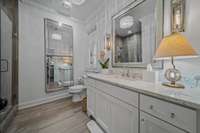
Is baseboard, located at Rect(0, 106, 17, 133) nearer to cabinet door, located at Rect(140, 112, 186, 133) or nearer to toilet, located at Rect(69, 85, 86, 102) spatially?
toilet, located at Rect(69, 85, 86, 102)

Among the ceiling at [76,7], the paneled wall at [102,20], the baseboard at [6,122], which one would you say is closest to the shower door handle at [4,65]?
the baseboard at [6,122]

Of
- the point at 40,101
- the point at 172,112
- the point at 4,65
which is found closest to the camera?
the point at 172,112

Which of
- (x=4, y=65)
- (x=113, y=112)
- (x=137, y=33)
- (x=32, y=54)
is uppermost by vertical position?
(x=137, y=33)

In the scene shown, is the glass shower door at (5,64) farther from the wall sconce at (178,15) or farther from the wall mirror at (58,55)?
the wall sconce at (178,15)

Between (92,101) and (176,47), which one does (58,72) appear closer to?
(92,101)

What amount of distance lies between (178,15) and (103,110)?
1.51 m

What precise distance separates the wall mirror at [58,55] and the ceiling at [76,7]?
0.39 metres

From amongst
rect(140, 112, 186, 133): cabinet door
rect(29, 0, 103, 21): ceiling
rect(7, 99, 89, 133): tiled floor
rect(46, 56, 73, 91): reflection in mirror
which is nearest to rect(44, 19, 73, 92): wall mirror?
→ rect(46, 56, 73, 91): reflection in mirror

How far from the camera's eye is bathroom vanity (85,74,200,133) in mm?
647

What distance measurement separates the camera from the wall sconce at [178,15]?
108cm

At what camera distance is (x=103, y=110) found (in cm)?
163

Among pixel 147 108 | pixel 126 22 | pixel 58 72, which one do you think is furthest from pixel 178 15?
pixel 58 72

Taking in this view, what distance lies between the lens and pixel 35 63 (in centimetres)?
290

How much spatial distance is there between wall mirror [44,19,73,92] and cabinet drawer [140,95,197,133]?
296 centimetres
